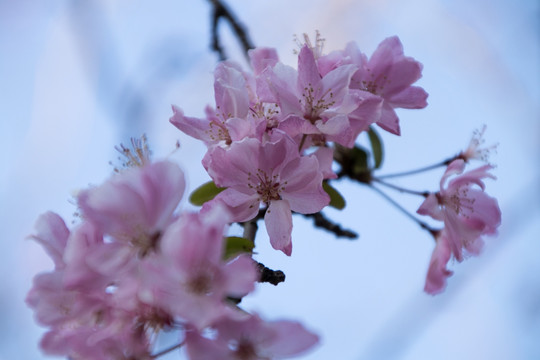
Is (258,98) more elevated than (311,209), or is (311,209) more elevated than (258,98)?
(258,98)

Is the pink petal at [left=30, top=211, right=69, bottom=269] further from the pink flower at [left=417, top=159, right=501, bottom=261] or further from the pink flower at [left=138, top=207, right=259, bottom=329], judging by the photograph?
the pink flower at [left=417, top=159, right=501, bottom=261]

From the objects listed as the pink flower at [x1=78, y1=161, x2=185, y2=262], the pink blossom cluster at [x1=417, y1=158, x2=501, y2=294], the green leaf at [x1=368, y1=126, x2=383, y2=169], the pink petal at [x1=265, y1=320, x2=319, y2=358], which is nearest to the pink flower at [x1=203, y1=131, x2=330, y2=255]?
the pink flower at [x1=78, y1=161, x2=185, y2=262]

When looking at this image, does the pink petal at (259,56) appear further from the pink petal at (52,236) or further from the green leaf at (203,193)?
the pink petal at (52,236)

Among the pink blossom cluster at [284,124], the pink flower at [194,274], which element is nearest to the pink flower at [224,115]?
the pink blossom cluster at [284,124]

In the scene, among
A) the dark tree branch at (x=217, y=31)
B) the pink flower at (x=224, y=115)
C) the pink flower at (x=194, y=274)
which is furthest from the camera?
the dark tree branch at (x=217, y=31)

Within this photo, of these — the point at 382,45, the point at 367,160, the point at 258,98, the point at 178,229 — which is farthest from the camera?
the point at 367,160

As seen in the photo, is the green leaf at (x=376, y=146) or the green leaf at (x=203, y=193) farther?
the green leaf at (x=376, y=146)

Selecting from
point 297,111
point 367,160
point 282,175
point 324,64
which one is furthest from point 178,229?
point 367,160

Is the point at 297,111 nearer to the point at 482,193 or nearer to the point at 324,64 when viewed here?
the point at 324,64
